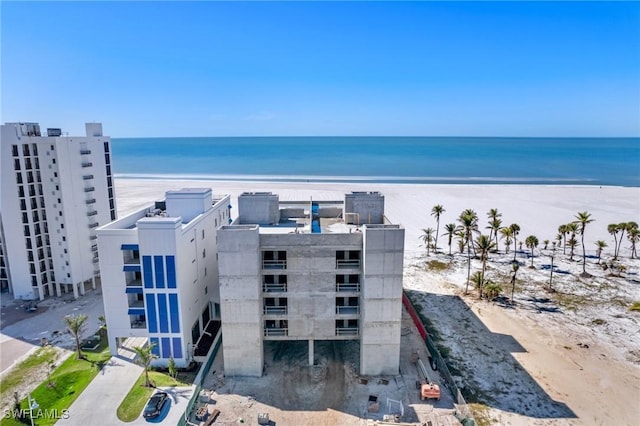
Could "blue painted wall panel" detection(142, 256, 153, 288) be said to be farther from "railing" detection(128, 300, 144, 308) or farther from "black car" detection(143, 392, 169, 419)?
"black car" detection(143, 392, 169, 419)

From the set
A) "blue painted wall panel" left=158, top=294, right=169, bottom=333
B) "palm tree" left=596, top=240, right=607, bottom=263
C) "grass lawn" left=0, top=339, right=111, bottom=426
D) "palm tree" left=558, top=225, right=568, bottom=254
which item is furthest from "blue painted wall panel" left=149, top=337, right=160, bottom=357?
"palm tree" left=596, top=240, right=607, bottom=263

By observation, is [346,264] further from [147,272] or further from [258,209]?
[147,272]

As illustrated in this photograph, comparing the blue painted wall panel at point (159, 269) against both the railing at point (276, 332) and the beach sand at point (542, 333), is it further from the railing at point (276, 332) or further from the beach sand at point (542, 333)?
the beach sand at point (542, 333)

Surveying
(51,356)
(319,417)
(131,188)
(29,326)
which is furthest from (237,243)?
(131,188)

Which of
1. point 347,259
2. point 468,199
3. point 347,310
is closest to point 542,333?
point 347,310

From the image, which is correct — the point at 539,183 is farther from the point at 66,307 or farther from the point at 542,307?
the point at 66,307

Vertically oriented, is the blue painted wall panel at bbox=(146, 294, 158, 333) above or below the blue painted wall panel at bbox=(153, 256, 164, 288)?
below
